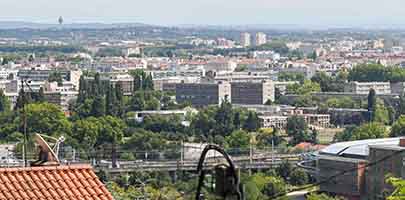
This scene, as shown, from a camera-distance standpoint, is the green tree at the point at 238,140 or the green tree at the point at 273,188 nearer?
the green tree at the point at 273,188

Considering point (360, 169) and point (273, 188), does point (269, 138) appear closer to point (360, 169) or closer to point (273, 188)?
point (360, 169)

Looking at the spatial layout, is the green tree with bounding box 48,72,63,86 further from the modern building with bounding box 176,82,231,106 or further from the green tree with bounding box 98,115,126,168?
the green tree with bounding box 98,115,126,168

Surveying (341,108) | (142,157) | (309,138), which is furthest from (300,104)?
(142,157)

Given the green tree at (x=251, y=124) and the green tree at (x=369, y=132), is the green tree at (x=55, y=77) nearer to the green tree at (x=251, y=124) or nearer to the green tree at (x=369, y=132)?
the green tree at (x=251, y=124)

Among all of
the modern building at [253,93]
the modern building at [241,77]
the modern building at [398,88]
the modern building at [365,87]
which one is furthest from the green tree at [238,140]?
the modern building at [241,77]

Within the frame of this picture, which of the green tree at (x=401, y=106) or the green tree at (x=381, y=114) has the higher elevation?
the green tree at (x=381, y=114)

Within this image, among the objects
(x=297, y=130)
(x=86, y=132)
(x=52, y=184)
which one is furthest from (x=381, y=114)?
(x=52, y=184)
